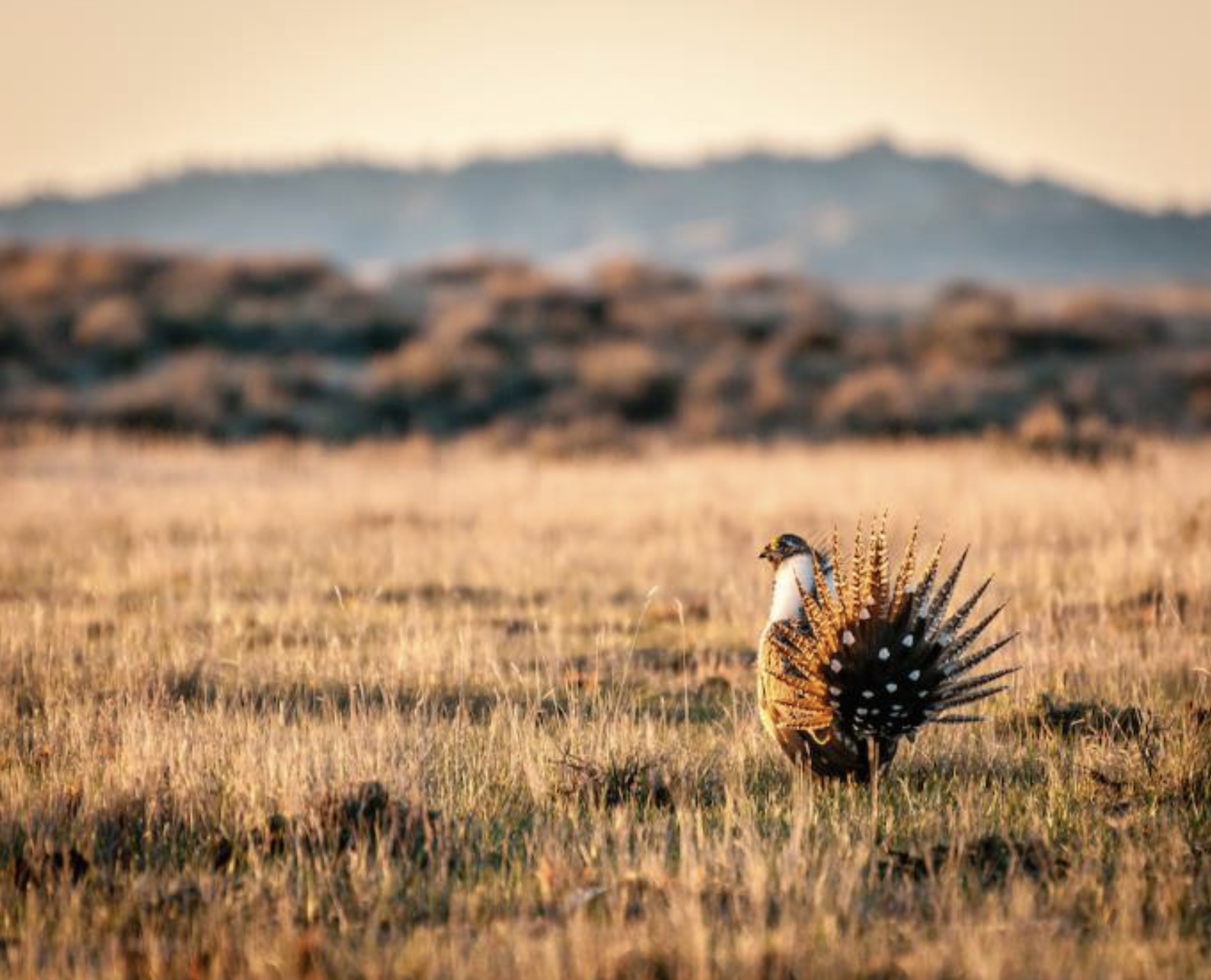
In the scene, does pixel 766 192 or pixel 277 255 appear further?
pixel 766 192

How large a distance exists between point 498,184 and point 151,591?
561ft

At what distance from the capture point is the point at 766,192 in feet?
562

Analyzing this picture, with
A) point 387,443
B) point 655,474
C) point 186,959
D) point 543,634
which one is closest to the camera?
point 186,959

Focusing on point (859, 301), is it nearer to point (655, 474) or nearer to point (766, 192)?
point (655, 474)

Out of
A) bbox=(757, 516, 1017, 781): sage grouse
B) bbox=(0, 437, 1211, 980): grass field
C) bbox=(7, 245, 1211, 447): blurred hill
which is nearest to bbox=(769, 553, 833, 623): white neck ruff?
bbox=(757, 516, 1017, 781): sage grouse

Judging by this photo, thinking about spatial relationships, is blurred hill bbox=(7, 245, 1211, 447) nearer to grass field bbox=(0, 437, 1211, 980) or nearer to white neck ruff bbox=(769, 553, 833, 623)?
grass field bbox=(0, 437, 1211, 980)

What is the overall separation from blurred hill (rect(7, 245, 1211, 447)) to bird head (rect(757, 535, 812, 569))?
15.2 m

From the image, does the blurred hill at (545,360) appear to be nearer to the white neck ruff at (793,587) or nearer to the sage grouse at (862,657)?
the white neck ruff at (793,587)

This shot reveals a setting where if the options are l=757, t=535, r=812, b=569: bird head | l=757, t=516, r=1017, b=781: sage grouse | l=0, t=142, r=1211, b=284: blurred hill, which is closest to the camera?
l=757, t=516, r=1017, b=781: sage grouse

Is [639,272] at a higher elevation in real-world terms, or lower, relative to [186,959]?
higher

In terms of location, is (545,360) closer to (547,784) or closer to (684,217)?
(547,784)

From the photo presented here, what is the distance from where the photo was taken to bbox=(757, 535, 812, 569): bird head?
5797mm

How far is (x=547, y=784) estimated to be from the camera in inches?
227

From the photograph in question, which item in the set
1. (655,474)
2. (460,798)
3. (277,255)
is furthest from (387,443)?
(277,255)
